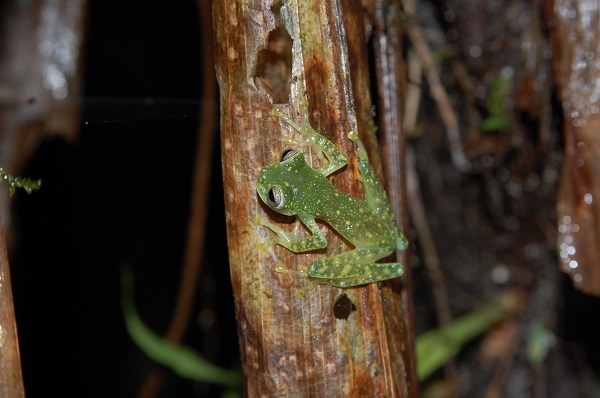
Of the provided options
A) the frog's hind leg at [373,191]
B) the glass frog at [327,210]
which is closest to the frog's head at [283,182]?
the glass frog at [327,210]

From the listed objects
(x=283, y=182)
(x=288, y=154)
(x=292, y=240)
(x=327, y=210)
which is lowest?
(x=292, y=240)

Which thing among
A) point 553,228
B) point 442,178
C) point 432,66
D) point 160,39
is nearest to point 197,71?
point 160,39

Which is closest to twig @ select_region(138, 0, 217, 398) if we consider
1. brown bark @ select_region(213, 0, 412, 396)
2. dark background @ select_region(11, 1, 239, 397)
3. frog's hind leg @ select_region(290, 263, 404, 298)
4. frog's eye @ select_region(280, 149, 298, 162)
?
dark background @ select_region(11, 1, 239, 397)

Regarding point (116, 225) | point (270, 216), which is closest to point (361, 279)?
point (270, 216)

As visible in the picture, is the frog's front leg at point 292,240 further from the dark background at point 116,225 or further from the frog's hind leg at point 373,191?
the dark background at point 116,225

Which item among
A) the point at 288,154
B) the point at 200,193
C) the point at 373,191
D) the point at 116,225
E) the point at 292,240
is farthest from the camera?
the point at 116,225

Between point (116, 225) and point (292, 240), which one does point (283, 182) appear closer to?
point (292, 240)
